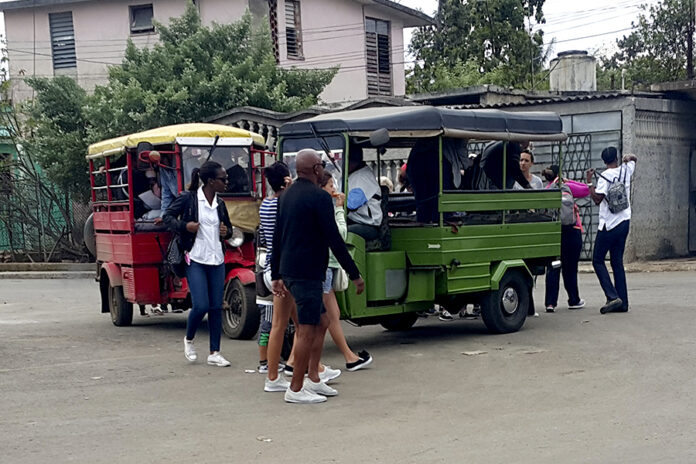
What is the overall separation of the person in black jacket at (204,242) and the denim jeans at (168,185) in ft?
6.74

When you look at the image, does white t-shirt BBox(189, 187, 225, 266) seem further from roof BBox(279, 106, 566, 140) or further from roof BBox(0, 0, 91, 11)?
roof BBox(0, 0, 91, 11)

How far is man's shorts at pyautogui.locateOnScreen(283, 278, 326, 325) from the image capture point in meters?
7.09

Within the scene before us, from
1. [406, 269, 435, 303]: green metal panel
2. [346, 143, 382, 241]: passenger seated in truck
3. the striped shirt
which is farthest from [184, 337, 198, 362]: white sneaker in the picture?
[406, 269, 435, 303]: green metal panel

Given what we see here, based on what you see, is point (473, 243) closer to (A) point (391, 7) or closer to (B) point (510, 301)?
(B) point (510, 301)

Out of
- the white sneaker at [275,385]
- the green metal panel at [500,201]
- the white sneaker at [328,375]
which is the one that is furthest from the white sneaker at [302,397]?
the green metal panel at [500,201]

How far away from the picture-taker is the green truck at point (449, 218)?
360 inches

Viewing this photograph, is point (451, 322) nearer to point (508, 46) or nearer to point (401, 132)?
point (401, 132)

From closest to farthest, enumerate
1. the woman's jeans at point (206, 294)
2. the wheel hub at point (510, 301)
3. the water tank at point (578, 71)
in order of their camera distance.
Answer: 1. the woman's jeans at point (206, 294)
2. the wheel hub at point (510, 301)
3. the water tank at point (578, 71)

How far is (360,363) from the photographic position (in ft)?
27.9

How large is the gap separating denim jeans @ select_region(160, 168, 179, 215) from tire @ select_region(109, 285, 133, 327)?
61.5 inches

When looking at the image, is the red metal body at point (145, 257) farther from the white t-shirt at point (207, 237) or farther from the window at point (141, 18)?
the window at point (141, 18)

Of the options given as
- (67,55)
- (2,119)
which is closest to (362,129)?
(2,119)

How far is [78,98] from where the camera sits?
22.2 metres

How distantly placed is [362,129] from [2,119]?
18.0m
